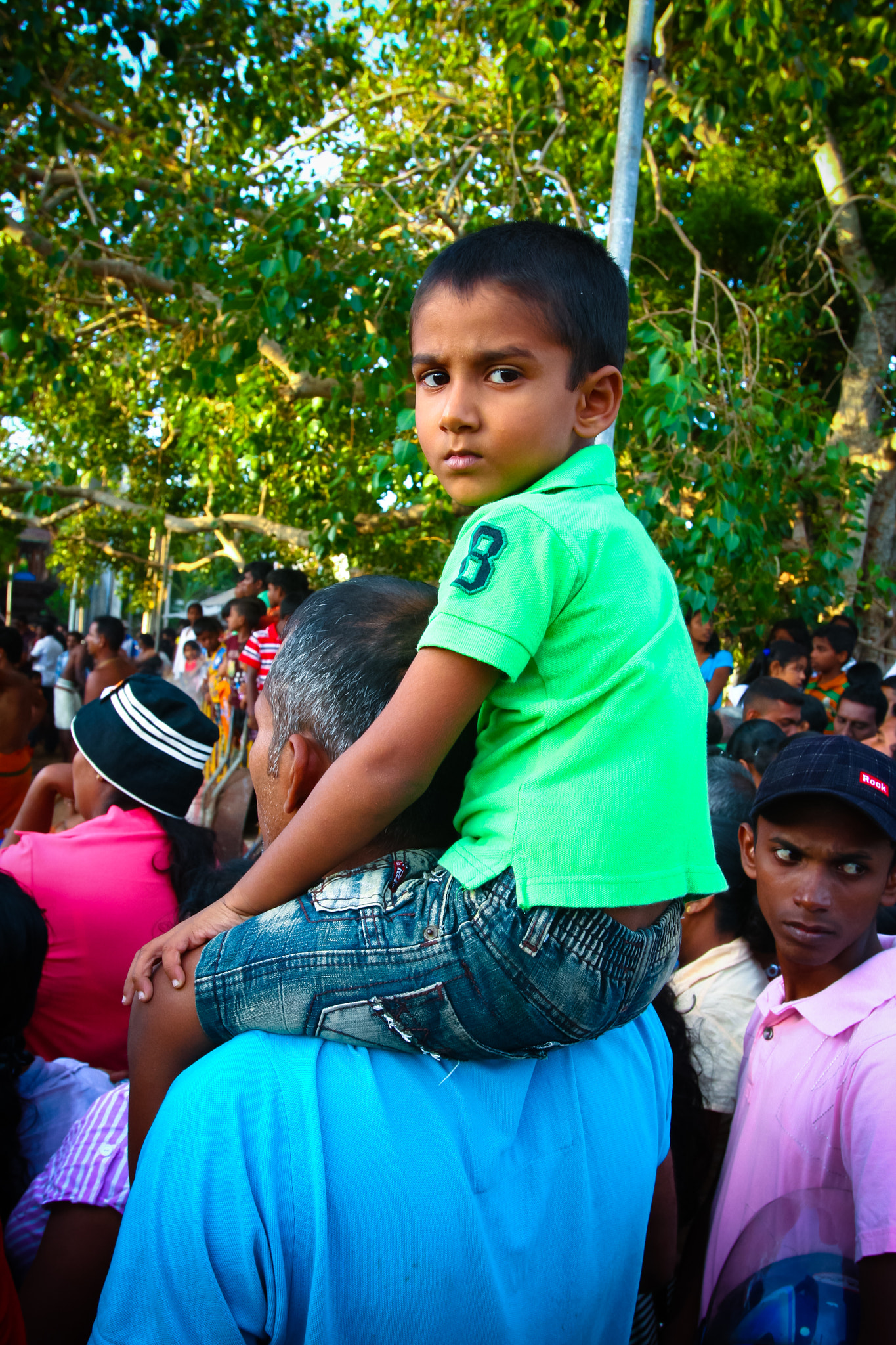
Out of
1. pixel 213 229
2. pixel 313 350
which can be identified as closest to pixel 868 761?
pixel 313 350

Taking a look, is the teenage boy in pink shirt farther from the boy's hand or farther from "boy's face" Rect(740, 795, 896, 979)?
the boy's hand

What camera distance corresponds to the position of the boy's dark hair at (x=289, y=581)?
24.2ft

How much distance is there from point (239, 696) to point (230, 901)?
261 inches

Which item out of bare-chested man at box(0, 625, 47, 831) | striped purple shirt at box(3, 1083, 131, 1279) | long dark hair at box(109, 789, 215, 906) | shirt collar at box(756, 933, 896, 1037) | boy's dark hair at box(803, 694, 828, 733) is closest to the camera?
striped purple shirt at box(3, 1083, 131, 1279)

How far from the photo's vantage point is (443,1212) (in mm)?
1169

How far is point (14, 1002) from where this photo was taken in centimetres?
195

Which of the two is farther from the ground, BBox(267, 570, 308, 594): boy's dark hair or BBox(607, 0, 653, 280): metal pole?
BBox(607, 0, 653, 280): metal pole

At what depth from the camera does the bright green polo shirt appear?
1201mm

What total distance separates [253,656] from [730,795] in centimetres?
460

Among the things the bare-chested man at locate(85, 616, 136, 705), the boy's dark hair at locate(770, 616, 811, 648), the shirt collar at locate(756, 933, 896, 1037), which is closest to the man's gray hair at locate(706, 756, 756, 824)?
the shirt collar at locate(756, 933, 896, 1037)

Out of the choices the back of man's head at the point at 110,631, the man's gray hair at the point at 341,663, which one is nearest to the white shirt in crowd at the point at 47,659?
the back of man's head at the point at 110,631

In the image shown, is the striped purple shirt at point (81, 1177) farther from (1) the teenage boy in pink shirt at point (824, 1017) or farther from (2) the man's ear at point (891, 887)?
(2) the man's ear at point (891, 887)

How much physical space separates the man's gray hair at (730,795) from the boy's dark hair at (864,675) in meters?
2.96

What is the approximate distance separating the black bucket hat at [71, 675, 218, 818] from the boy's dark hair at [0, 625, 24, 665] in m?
5.02
